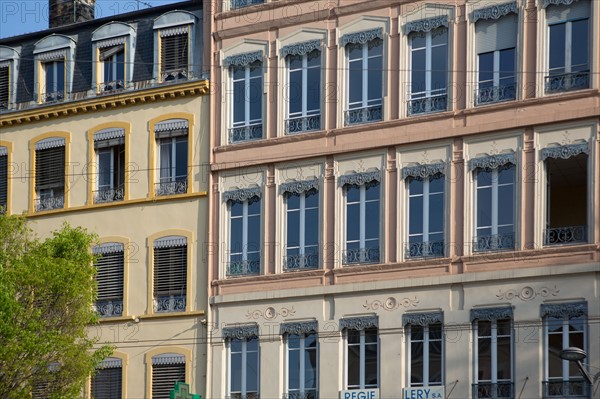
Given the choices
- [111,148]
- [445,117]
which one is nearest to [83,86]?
[111,148]

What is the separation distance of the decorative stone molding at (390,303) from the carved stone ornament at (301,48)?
793 cm

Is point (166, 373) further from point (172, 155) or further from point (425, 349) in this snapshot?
point (425, 349)

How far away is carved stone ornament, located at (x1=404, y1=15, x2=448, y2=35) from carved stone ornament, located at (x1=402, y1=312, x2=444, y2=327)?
8112 millimetres

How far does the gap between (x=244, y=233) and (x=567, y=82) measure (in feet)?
35.6

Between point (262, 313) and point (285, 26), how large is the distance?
28.5 feet

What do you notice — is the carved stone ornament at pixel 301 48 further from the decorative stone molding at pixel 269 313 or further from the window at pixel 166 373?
the window at pixel 166 373

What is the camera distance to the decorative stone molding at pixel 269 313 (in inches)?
1709

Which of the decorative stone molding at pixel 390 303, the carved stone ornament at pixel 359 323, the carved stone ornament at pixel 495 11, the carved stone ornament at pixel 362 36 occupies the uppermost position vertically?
the carved stone ornament at pixel 495 11

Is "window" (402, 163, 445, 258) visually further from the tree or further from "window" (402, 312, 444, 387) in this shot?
the tree

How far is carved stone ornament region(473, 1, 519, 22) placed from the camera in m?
41.2

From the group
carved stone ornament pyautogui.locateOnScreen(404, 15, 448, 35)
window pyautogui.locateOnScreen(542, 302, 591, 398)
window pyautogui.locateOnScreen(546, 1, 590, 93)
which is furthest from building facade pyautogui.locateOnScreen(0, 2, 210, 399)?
window pyautogui.locateOnScreen(546, 1, 590, 93)

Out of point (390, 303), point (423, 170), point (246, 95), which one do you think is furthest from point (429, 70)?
point (390, 303)

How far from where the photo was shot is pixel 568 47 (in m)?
40.2

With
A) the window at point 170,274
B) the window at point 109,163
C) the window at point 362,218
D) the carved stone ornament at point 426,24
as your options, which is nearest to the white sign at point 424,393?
the window at point 362,218
